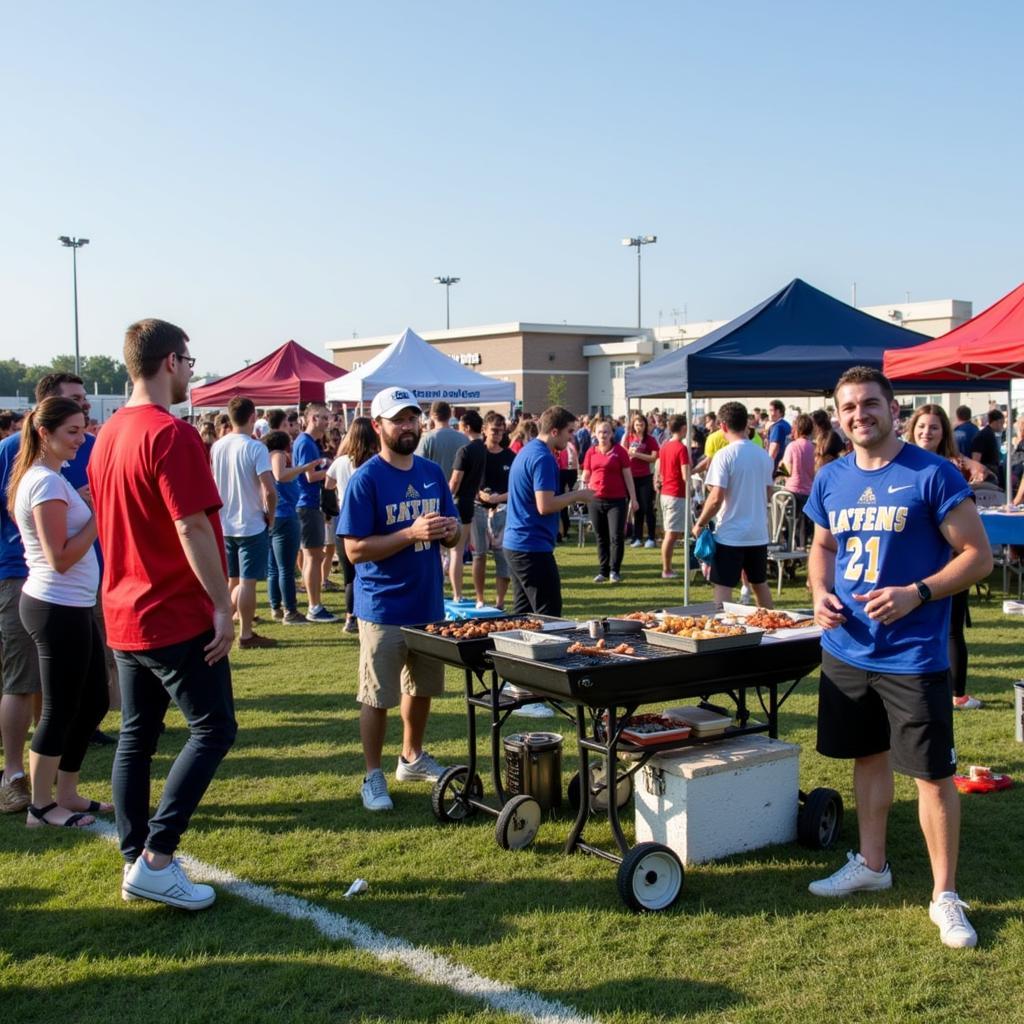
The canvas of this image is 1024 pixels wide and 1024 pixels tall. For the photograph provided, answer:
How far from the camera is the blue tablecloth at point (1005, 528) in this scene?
10031 millimetres

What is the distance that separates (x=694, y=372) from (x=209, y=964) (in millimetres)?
7549

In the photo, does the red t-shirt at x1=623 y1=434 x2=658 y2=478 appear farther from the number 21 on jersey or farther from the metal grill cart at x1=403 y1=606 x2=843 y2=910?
the number 21 on jersey

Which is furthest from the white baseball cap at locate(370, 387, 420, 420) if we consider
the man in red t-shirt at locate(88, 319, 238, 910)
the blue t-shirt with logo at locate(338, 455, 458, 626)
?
the man in red t-shirt at locate(88, 319, 238, 910)

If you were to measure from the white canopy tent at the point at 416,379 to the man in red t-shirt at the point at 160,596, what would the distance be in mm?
10585

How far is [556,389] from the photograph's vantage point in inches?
2203

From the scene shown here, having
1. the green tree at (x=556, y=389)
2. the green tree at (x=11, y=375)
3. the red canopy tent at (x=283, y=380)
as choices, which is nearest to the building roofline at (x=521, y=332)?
the green tree at (x=556, y=389)

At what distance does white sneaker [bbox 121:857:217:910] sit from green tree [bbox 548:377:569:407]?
169 ft

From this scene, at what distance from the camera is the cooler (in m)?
4.48

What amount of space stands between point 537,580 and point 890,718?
11.2 feet

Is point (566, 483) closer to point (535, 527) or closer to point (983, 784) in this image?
point (535, 527)

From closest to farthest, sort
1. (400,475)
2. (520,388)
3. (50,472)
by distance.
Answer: (50,472)
(400,475)
(520,388)

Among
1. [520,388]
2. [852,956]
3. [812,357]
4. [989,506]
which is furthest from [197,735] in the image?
[520,388]

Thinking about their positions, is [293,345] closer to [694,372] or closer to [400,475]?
[694,372]

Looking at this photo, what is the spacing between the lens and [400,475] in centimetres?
522
